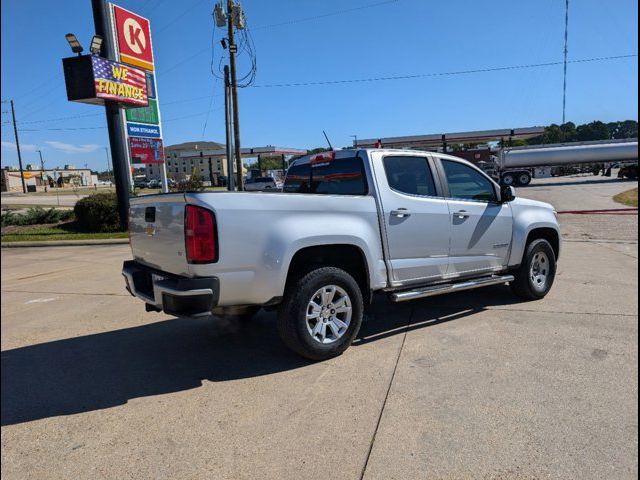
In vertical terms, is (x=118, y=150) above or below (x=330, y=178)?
above

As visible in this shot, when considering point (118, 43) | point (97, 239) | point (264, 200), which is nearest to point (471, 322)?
point (264, 200)

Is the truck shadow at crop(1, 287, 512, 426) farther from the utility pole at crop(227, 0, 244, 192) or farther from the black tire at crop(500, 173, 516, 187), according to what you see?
the black tire at crop(500, 173, 516, 187)

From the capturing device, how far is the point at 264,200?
12.4ft

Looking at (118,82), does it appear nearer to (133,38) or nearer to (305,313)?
(133,38)

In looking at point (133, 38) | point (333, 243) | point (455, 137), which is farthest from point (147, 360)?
point (455, 137)

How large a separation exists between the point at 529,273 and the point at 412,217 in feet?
6.89

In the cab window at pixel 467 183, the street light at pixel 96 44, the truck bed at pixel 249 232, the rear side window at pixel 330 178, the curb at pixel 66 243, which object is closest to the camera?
the truck bed at pixel 249 232

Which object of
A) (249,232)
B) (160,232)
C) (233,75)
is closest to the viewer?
(249,232)

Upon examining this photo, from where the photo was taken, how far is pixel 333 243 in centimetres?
413

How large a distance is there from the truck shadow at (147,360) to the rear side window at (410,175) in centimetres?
145

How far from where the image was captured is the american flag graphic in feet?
45.8

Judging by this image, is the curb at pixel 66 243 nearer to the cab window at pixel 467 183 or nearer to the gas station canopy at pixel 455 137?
the cab window at pixel 467 183

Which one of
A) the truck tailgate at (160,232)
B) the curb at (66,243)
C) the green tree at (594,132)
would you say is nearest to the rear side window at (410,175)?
the truck tailgate at (160,232)

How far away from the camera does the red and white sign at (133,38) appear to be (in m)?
17.6
